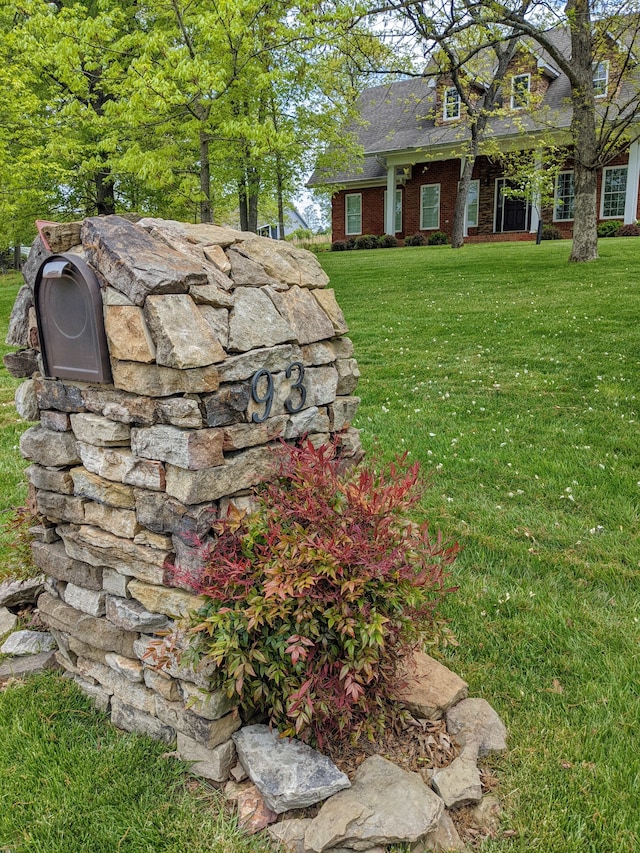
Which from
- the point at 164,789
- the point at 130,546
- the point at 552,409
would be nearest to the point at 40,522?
the point at 130,546

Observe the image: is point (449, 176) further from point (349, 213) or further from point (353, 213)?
point (349, 213)

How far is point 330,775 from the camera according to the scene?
2164 mm

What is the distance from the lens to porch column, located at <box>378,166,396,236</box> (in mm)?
22672

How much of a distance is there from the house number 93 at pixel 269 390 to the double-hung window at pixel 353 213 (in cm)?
2379

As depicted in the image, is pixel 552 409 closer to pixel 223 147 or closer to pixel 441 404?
pixel 441 404

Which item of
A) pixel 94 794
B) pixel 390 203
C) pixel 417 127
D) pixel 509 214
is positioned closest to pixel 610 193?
pixel 509 214

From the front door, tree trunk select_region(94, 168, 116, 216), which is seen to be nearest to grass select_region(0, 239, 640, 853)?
tree trunk select_region(94, 168, 116, 216)

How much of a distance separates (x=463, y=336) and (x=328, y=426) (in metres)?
5.72

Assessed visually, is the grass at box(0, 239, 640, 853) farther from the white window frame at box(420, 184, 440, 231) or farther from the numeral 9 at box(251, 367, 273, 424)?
the white window frame at box(420, 184, 440, 231)

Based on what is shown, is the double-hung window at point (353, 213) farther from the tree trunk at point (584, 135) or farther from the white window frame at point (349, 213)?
the tree trunk at point (584, 135)

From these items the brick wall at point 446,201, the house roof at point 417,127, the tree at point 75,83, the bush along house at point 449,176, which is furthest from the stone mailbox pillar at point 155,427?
the brick wall at point 446,201

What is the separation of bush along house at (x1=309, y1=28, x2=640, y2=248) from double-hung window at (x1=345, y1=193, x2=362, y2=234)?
0.04 metres

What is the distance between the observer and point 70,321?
2.52 m

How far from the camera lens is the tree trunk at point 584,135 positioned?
11086 mm
